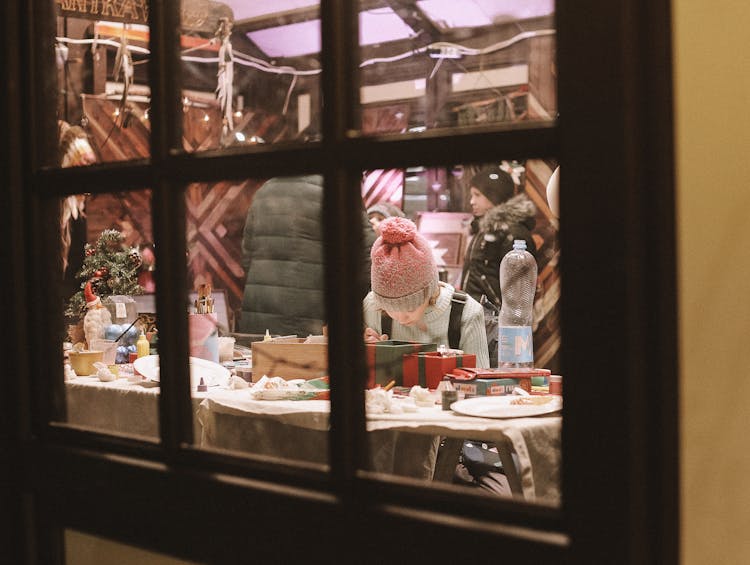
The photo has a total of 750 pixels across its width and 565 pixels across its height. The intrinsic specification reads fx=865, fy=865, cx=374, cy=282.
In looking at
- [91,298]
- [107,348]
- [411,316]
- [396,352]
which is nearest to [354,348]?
[396,352]

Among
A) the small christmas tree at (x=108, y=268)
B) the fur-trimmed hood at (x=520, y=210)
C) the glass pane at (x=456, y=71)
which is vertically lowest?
the small christmas tree at (x=108, y=268)

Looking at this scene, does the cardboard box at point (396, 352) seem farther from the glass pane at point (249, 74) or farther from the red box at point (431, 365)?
the glass pane at point (249, 74)

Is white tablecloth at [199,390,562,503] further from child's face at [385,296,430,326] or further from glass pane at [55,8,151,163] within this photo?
glass pane at [55,8,151,163]

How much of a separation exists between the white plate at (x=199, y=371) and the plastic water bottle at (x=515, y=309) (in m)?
0.82

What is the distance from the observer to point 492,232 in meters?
2.59

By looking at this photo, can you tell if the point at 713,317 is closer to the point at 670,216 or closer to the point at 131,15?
the point at 670,216

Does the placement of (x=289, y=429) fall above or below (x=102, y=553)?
above

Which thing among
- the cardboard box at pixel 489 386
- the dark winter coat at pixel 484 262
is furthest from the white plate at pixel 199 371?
the dark winter coat at pixel 484 262

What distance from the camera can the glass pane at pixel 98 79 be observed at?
4.05 ft

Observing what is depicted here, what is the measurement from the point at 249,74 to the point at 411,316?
4.28ft

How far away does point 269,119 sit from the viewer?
1.14 m

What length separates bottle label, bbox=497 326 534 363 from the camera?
2436 millimetres

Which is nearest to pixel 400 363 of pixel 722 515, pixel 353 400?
pixel 353 400

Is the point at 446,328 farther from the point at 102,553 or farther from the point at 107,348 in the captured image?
the point at 102,553
